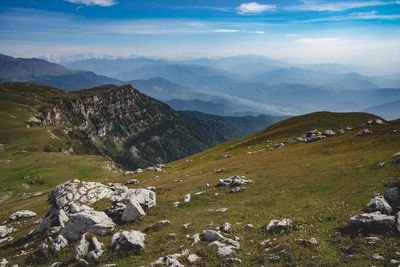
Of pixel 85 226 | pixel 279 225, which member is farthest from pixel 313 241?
pixel 85 226

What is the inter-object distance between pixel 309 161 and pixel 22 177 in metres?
99.8

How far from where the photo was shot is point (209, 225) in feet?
75.8

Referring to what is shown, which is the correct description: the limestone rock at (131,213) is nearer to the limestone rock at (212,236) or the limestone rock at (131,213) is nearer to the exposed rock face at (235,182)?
the limestone rock at (212,236)

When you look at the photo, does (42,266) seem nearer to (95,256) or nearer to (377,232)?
(95,256)

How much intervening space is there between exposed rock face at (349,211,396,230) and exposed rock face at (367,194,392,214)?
0.79 metres

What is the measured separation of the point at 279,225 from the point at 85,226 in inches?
830

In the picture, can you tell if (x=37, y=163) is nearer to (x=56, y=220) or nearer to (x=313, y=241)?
(x=56, y=220)

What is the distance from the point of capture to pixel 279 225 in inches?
778

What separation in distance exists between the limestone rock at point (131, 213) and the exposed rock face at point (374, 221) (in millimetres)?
22634

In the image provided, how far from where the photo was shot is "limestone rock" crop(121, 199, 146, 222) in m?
26.5

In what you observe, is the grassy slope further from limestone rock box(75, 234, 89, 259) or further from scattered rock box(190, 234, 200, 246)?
scattered rock box(190, 234, 200, 246)

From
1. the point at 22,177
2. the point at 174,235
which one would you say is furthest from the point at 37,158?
the point at 174,235

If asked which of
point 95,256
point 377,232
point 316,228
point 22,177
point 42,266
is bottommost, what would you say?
point 22,177

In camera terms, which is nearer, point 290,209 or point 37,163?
point 290,209
